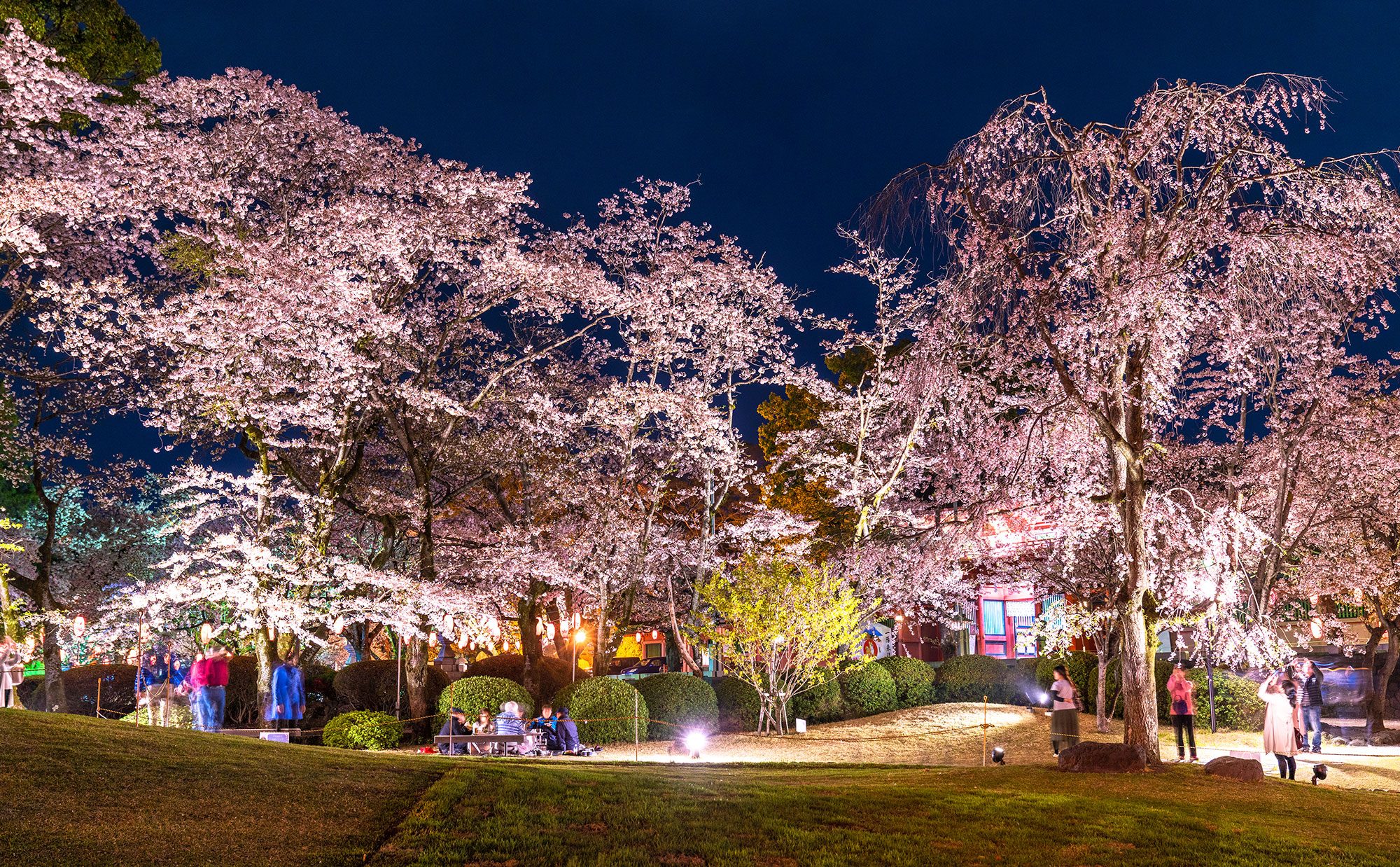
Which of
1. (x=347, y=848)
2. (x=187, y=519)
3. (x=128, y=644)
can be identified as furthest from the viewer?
(x=128, y=644)

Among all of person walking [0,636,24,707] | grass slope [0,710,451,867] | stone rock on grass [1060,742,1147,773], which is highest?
person walking [0,636,24,707]

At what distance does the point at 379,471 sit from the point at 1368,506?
22.7 meters

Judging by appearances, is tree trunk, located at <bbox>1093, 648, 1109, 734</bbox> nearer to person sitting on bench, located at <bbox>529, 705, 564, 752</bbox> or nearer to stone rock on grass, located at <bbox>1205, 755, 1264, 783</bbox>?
stone rock on grass, located at <bbox>1205, 755, 1264, 783</bbox>

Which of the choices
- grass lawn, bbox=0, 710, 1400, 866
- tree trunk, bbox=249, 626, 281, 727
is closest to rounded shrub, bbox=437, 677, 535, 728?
tree trunk, bbox=249, 626, 281, 727

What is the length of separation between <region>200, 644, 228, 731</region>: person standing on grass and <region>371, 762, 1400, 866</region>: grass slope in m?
7.38

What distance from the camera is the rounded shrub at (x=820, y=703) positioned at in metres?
21.5

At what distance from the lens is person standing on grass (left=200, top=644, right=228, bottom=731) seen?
52.3ft

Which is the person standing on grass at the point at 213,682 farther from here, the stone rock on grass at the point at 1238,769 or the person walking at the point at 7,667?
the stone rock on grass at the point at 1238,769

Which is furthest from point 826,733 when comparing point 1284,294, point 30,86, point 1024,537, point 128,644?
point 30,86

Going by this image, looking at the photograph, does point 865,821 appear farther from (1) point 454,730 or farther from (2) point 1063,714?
(1) point 454,730

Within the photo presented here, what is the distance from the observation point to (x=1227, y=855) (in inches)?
304

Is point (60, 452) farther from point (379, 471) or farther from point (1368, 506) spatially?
point (1368, 506)

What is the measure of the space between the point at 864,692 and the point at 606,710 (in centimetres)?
700

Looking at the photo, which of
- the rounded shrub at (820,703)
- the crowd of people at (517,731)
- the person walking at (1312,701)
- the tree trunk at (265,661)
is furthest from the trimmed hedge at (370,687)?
the person walking at (1312,701)
